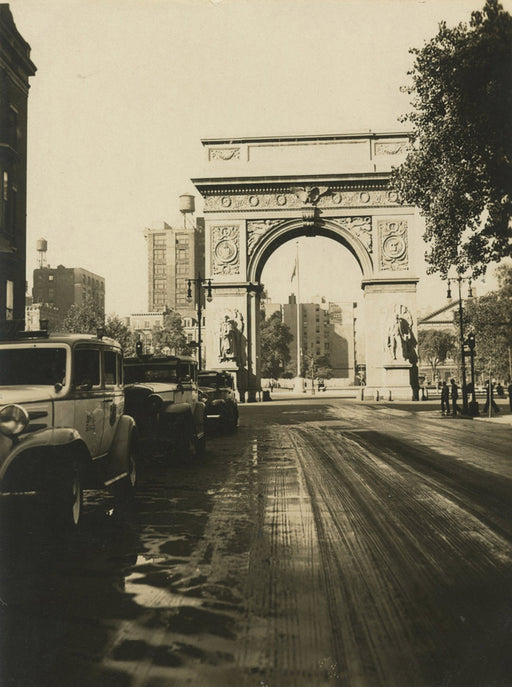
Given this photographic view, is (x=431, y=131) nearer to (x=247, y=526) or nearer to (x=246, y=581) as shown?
(x=247, y=526)

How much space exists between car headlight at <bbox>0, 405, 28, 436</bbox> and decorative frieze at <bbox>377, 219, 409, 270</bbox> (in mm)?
35638

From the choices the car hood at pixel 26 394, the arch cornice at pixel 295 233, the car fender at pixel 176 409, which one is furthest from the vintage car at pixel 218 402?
the arch cornice at pixel 295 233

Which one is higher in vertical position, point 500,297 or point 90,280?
point 90,280

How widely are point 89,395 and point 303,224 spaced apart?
1361 inches

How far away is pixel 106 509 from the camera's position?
7941mm

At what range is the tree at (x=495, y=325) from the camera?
5938cm

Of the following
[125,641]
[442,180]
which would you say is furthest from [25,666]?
[442,180]

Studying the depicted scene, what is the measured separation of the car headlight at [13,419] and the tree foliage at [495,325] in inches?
2031

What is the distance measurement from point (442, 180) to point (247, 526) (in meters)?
15.8

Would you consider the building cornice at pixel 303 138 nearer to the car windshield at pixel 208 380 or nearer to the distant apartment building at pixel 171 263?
the car windshield at pixel 208 380

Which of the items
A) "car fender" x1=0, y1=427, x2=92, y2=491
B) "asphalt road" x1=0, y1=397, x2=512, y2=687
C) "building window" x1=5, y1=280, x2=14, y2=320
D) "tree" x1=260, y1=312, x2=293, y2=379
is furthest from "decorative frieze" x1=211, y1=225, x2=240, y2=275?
"tree" x1=260, y1=312, x2=293, y2=379

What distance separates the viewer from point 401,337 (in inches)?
1487

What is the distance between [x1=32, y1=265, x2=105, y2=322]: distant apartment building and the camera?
308ft

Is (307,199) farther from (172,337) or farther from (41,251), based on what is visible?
(41,251)
